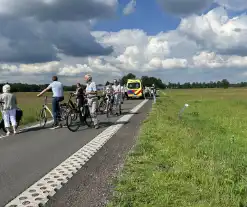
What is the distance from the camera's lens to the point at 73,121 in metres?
13.7

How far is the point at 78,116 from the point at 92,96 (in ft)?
3.15

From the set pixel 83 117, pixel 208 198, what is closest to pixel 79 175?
pixel 208 198

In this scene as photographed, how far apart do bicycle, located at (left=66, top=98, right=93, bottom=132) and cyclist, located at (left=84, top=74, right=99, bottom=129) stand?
1.23ft

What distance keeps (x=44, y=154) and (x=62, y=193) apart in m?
3.43

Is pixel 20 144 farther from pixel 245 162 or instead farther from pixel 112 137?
pixel 245 162

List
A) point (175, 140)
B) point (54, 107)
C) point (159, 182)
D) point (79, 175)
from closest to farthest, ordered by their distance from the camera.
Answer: point (159, 182)
point (79, 175)
point (175, 140)
point (54, 107)

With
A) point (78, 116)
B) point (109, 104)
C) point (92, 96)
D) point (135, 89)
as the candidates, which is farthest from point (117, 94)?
point (135, 89)

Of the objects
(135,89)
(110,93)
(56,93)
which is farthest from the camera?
(135,89)

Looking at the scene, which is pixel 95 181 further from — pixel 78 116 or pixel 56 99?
pixel 56 99

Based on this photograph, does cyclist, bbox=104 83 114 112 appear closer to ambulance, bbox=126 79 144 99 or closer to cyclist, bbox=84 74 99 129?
cyclist, bbox=84 74 99 129

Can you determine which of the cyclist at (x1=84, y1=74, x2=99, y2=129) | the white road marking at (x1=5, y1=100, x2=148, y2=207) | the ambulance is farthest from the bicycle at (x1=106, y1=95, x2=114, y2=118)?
the ambulance

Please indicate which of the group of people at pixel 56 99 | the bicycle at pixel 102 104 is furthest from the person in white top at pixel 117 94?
the group of people at pixel 56 99

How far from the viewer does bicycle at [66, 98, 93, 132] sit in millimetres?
13497

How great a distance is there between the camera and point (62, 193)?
5.53 meters
